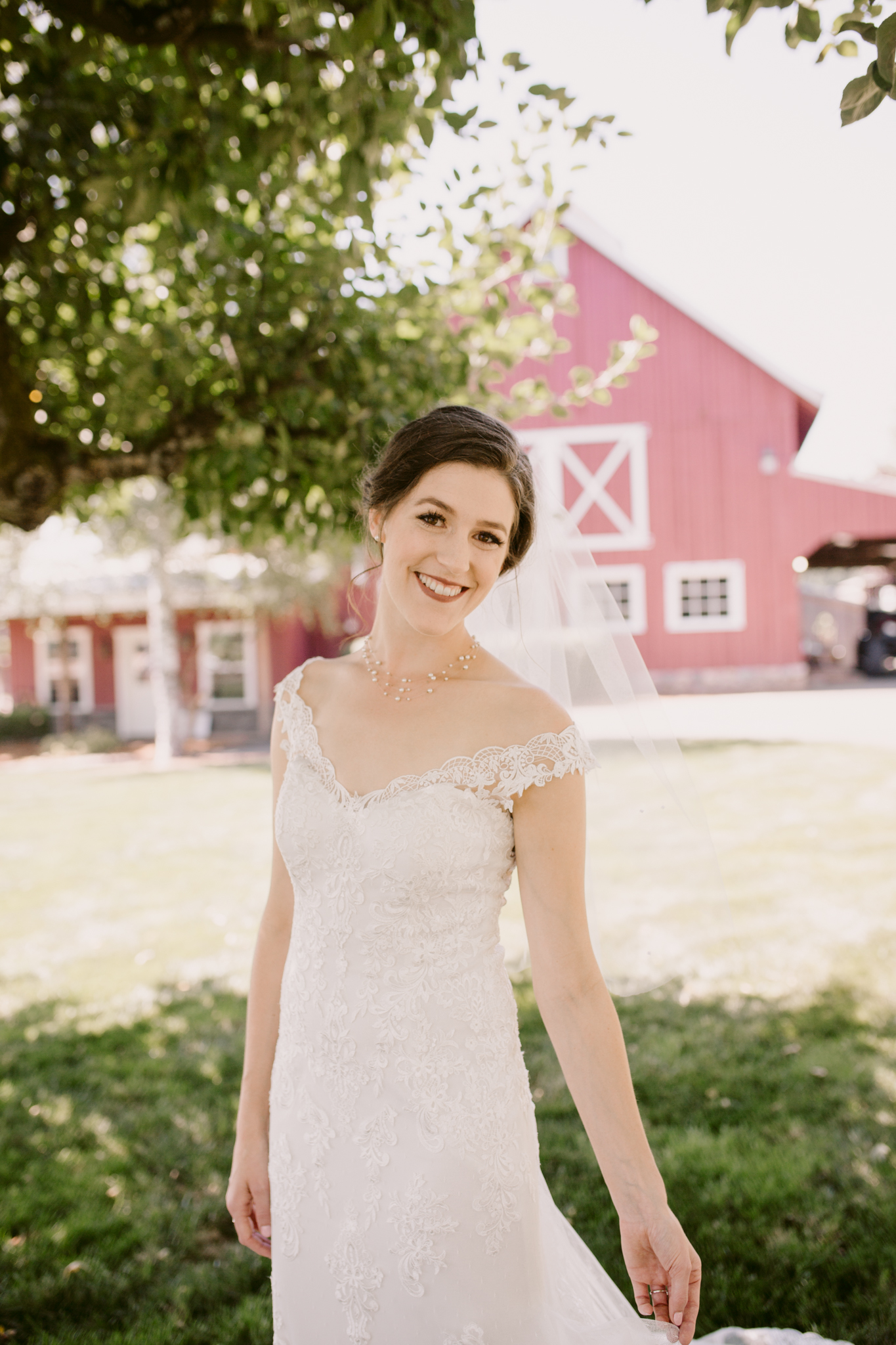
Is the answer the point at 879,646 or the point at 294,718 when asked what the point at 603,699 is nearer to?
the point at 294,718

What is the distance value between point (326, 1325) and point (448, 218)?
4425mm

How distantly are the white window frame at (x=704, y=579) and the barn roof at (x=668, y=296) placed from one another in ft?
12.9

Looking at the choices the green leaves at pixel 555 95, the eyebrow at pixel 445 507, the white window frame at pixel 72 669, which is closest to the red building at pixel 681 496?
the white window frame at pixel 72 669

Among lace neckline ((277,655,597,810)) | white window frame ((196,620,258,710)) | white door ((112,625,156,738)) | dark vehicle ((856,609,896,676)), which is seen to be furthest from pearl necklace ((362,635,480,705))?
dark vehicle ((856,609,896,676))

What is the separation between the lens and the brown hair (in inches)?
72.5

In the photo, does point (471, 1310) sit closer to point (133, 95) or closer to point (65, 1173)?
point (65, 1173)

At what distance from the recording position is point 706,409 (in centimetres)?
1995

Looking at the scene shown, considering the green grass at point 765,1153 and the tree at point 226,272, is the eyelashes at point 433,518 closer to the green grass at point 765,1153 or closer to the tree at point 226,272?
the tree at point 226,272

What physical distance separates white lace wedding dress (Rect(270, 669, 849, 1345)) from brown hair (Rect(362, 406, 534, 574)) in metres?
0.57

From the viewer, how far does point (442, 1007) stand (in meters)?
1.76

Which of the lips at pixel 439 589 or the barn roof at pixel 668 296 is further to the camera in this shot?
the barn roof at pixel 668 296

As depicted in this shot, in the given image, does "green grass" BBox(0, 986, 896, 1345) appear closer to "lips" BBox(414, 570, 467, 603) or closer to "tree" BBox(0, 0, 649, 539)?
"lips" BBox(414, 570, 467, 603)

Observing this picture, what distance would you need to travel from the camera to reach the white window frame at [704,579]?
65.0 feet

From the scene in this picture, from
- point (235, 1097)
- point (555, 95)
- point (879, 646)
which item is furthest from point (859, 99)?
point (879, 646)
